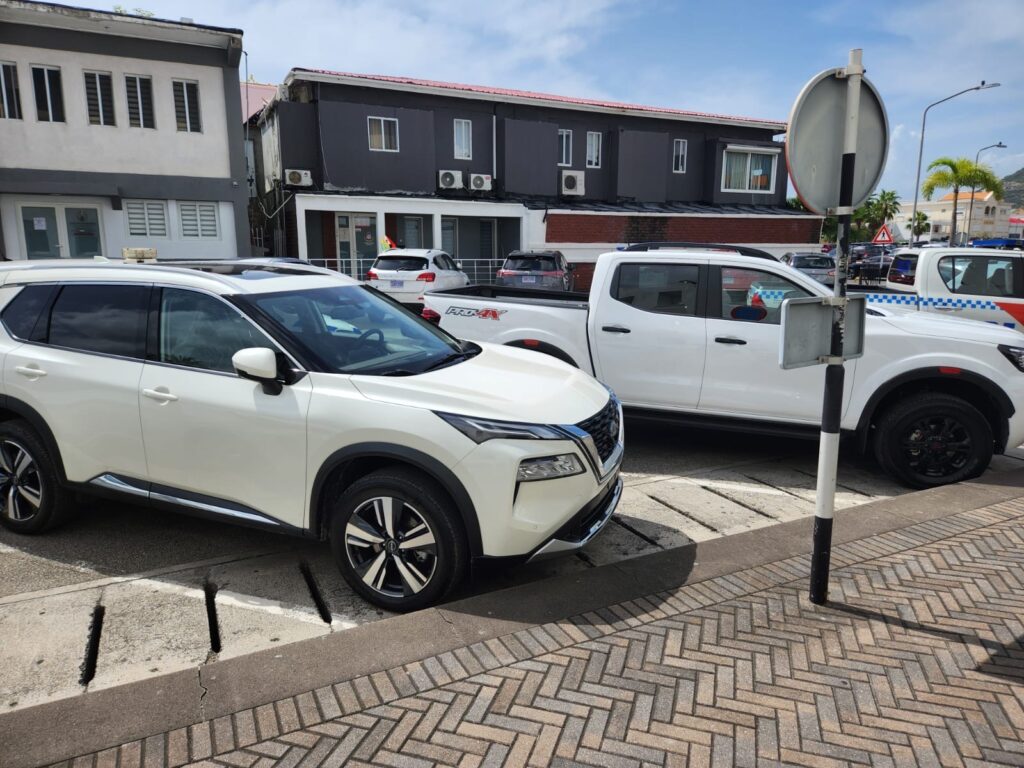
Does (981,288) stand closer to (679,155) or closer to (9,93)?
(9,93)

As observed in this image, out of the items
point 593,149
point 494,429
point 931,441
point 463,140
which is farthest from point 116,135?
point 931,441

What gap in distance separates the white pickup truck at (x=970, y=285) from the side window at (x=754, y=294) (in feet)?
11.9

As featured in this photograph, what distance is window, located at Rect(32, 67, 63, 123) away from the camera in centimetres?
1731

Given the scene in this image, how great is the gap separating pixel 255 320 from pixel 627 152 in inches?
1032

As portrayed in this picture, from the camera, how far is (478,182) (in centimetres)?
2530

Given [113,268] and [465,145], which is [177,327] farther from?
[465,145]

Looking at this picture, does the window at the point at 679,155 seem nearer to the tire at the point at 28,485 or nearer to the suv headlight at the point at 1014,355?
the suv headlight at the point at 1014,355

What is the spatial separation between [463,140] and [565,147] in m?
4.23

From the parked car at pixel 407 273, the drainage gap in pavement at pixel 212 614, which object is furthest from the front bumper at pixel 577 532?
the parked car at pixel 407 273

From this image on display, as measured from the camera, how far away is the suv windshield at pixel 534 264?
19.0 meters

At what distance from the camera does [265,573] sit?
13.6 ft

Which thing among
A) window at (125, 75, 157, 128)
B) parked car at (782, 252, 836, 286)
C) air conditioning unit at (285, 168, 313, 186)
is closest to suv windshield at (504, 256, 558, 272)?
air conditioning unit at (285, 168, 313, 186)

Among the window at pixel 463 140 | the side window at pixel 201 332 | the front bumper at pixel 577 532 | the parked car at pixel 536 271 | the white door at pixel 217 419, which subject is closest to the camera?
the front bumper at pixel 577 532

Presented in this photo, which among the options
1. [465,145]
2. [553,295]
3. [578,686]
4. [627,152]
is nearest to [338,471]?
[578,686]
